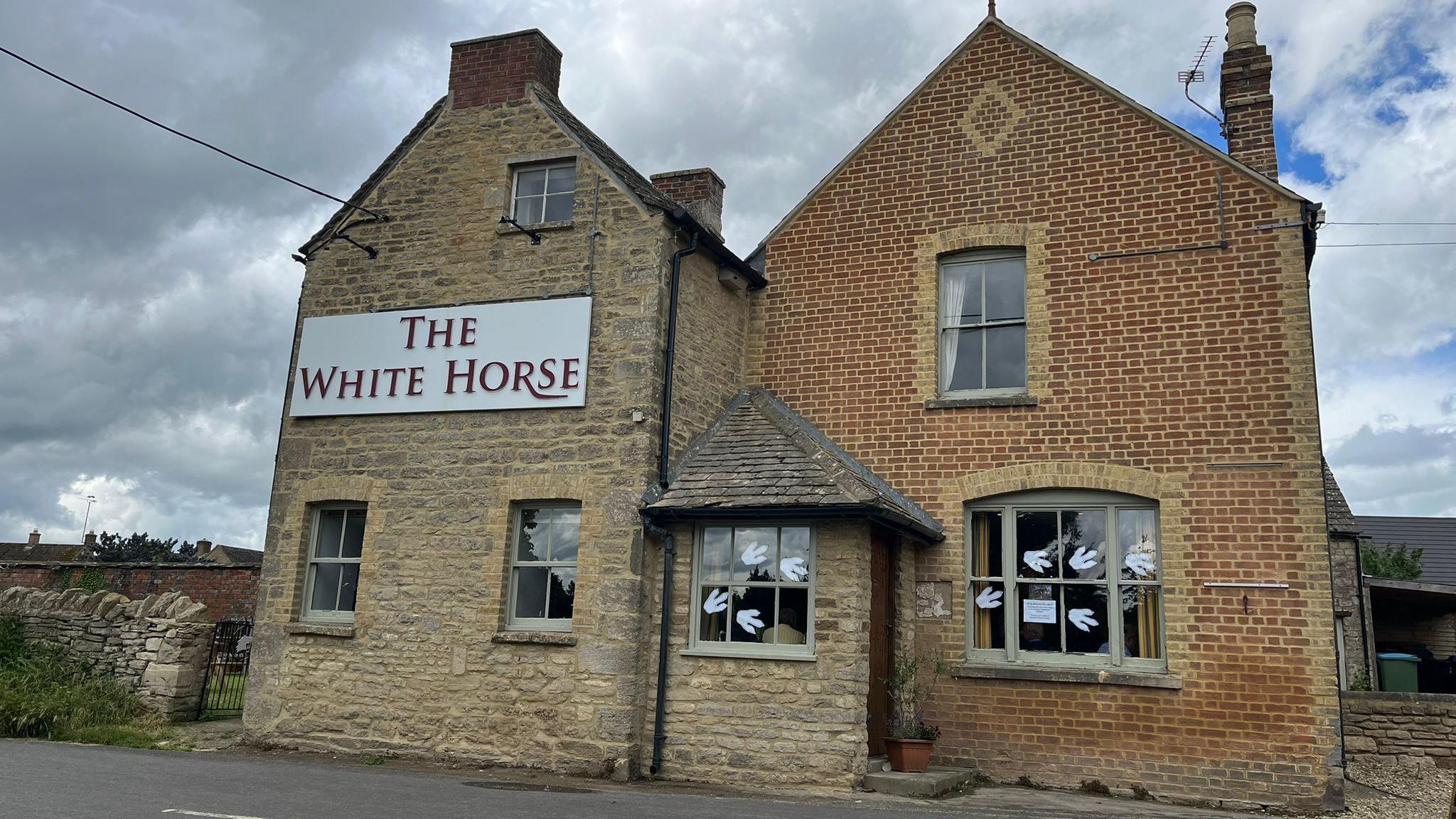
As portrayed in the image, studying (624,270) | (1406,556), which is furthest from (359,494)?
(1406,556)

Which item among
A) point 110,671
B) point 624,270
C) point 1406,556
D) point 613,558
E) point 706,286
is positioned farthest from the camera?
point 1406,556

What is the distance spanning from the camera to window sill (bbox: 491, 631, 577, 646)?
10750 mm

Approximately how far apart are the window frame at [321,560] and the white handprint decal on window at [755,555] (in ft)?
14.5

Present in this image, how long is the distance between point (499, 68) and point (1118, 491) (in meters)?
8.69

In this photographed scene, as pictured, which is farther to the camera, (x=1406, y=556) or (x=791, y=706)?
(x=1406, y=556)

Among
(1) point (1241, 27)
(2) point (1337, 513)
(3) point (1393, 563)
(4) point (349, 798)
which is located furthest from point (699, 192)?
(3) point (1393, 563)

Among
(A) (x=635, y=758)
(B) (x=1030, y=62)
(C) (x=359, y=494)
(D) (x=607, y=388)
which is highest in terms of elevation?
(B) (x=1030, y=62)

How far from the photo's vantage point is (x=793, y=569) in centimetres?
1053

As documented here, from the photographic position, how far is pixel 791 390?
12.7 meters

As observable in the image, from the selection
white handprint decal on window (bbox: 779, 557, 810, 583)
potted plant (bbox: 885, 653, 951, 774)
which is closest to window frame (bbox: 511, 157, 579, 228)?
white handprint decal on window (bbox: 779, 557, 810, 583)

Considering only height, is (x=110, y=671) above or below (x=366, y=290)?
below

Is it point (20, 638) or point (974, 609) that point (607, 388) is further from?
point (20, 638)

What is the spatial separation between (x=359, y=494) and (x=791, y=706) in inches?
219

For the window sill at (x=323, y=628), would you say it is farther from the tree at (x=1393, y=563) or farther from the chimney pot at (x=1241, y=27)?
the tree at (x=1393, y=563)
